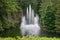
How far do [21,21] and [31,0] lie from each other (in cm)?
454

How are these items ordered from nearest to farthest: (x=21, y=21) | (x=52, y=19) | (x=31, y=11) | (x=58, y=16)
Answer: (x=58, y=16) → (x=52, y=19) → (x=21, y=21) → (x=31, y=11)

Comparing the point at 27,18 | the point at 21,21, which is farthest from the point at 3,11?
the point at 27,18

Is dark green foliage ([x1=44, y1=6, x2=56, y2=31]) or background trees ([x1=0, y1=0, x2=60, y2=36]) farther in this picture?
dark green foliage ([x1=44, y1=6, x2=56, y2=31])

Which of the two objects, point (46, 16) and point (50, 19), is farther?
point (46, 16)

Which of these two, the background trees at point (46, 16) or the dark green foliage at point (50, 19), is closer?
the background trees at point (46, 16)

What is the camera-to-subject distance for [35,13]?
38188mm

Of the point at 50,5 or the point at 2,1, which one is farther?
the point at 50,5

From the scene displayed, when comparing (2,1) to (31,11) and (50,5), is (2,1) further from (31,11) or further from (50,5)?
(31,11)

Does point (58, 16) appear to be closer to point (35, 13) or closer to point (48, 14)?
point (48, 14)

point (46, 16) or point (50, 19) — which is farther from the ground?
point (46, 16)

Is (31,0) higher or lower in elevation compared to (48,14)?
higher

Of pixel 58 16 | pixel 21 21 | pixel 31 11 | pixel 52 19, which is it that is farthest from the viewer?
pixel 31 11

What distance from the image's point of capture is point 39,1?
3684cm

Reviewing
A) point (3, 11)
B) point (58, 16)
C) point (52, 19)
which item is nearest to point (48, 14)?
point (52, 19)
